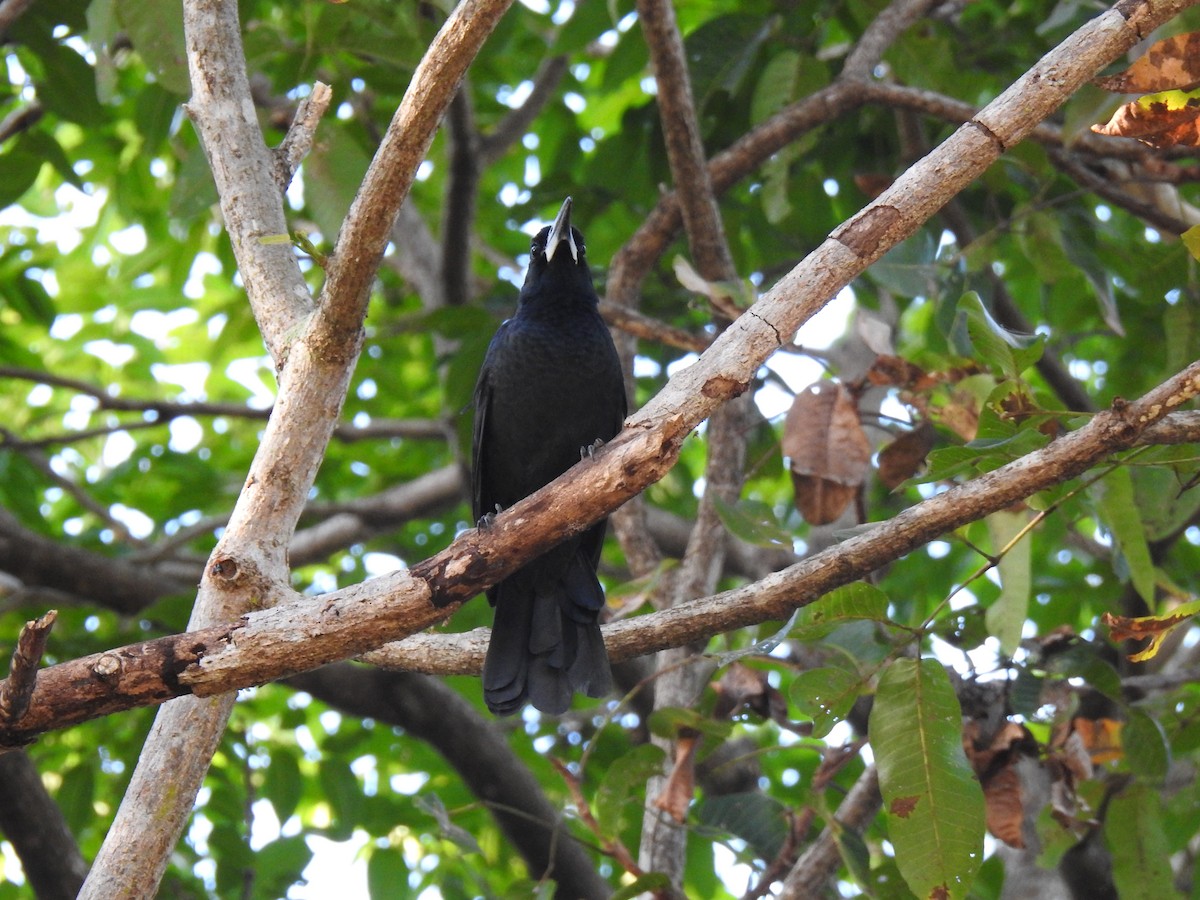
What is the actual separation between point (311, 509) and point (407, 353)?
1.52m

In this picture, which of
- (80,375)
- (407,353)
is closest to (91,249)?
(80,375)

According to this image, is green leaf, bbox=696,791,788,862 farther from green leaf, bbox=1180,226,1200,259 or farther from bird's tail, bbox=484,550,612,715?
green leaf, bbox=1180,226,1200,259

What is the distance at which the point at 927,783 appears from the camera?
2414 millimetres

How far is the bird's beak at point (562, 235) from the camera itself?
12.3ft

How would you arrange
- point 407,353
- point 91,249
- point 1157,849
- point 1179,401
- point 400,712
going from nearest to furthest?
point 1179,401
point 1157,849
point 400,712
point 91,249
point 407,353

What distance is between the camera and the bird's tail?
3.03 metres

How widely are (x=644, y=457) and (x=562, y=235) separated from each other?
186 centimetres

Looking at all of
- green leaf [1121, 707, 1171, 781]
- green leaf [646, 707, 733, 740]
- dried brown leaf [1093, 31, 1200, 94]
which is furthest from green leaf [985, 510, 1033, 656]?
dried brown leaf [1093, 31, 1200, 94]

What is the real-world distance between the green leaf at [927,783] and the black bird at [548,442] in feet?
2.55

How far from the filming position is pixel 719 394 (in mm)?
2195

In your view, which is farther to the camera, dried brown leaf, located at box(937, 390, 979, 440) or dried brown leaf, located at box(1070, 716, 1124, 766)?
dried brown leaf, located at box(1070, 716, 1124, 766)

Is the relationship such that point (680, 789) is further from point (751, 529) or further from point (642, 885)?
point (751, 529)

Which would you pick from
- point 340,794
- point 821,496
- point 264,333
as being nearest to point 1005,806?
point 821,496

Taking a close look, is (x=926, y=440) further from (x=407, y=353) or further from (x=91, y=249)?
(x=91, y=249)
